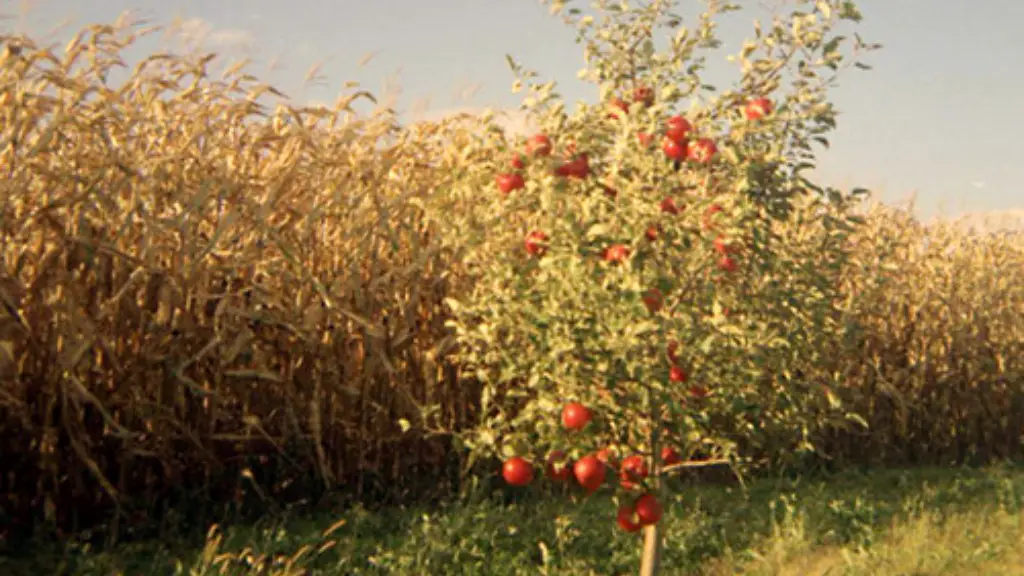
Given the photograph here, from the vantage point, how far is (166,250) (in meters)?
5.65

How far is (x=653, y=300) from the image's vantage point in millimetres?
3895

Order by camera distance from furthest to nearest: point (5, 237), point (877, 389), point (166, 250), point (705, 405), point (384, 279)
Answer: point (877, 389) → point (384, 279) → point (166, 250) → point (5, 237) → point (705, 405)

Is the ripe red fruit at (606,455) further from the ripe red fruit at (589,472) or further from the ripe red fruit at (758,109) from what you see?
the ripe red fruit at (758,109)

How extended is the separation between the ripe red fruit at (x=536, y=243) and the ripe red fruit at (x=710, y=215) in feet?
2.14

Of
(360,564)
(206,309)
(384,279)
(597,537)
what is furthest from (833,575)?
(206,309)

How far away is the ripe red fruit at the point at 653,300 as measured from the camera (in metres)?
3.89

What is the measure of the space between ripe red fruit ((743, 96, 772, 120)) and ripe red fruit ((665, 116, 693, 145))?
0.26m

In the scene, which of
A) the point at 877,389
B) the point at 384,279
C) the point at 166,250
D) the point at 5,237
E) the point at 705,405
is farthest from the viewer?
the point at 877,389

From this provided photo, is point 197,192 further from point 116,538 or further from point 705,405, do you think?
point 705,405

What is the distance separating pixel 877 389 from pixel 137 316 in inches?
252

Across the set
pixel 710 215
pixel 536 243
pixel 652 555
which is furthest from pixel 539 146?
pixel 652 555

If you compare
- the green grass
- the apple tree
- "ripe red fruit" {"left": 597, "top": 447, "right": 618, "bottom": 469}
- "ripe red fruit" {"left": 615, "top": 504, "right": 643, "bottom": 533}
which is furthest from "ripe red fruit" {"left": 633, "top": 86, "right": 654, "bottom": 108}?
the green grass

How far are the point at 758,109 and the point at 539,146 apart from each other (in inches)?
36.1

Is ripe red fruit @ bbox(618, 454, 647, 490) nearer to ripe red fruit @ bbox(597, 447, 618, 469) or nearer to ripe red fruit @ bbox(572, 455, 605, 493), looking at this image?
ripe red fruit @ bbox(597, 447, 618, 469)
